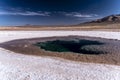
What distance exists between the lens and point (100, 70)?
15.1 m

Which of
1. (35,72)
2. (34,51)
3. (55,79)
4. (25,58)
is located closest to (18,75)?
(35,72)

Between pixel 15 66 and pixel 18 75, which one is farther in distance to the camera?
pixel 15 66

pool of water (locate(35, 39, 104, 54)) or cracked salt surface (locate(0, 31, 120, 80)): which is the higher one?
cracked salt surface (locate(0, 31, 120, 80))

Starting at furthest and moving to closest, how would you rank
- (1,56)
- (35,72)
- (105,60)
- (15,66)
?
(1,56)
(105,60)
(15,66)
(35,72)

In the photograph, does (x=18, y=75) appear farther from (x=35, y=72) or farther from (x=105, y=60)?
(x=105, y=60)

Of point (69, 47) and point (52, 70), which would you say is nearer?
point (52, 70)

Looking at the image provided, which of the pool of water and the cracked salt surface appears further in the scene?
the pool of water

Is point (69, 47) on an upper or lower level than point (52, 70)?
lower

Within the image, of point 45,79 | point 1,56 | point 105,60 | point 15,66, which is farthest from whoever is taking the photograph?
point 1,56

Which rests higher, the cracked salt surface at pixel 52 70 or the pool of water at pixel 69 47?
the cracked salt surface at pixel 52 70

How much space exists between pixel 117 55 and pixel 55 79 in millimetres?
8001

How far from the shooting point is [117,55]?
19.9m

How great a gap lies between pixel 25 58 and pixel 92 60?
187 inches

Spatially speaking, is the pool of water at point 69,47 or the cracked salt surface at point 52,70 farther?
the pool of water at point 69,47
